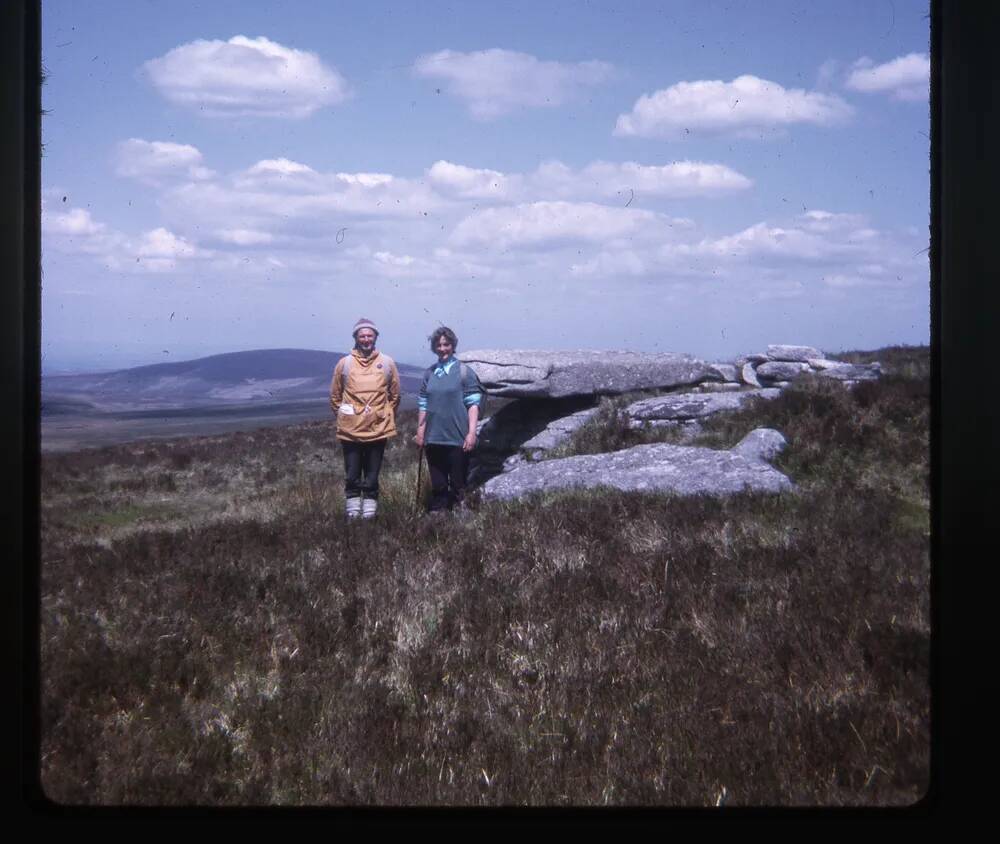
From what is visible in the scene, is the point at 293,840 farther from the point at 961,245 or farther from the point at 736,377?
the point at 736,377

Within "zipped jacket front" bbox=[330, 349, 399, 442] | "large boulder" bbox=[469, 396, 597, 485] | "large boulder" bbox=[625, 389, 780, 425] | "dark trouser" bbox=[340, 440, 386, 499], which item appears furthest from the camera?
"large boulder" bbox=[469, 396, 597, 485]

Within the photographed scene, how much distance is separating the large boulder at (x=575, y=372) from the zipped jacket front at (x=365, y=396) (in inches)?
202

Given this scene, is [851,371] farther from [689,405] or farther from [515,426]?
[515,426]

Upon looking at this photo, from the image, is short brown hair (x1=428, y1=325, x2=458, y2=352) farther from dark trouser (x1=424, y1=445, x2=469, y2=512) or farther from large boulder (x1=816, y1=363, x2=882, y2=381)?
large boulder (x1=816, y1=363, x2=882, y2=381)

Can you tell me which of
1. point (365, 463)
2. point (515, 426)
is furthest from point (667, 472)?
point (515, 426)

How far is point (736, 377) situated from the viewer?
17.1 metres

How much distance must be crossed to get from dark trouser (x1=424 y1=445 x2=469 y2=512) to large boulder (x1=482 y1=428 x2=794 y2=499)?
44 centimetres

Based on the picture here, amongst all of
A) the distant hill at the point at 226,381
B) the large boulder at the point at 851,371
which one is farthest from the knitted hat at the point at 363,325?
the distant hill at the point at 226,381

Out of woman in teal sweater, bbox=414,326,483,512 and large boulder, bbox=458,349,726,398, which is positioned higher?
large boulder, bbox=458,349,726,398

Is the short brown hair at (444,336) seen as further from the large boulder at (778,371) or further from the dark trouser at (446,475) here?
the large boulder at (778,371)

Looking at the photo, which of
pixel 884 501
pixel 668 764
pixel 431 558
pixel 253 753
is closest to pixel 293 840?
pixel 253 753

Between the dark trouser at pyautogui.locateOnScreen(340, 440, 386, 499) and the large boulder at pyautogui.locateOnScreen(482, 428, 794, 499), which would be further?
the dark trouser at pyautogui.locateOnScreen(340, 440, 386, 499)

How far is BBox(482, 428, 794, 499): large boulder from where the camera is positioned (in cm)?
834

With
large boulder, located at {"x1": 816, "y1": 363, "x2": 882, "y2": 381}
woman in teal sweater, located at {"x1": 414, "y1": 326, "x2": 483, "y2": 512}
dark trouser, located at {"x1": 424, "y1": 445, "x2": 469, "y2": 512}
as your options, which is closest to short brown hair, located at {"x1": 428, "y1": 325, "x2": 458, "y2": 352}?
woman in teal sweater, located at {"x1": 414, "y1": 326, "x2": 483, "y2": 512}
